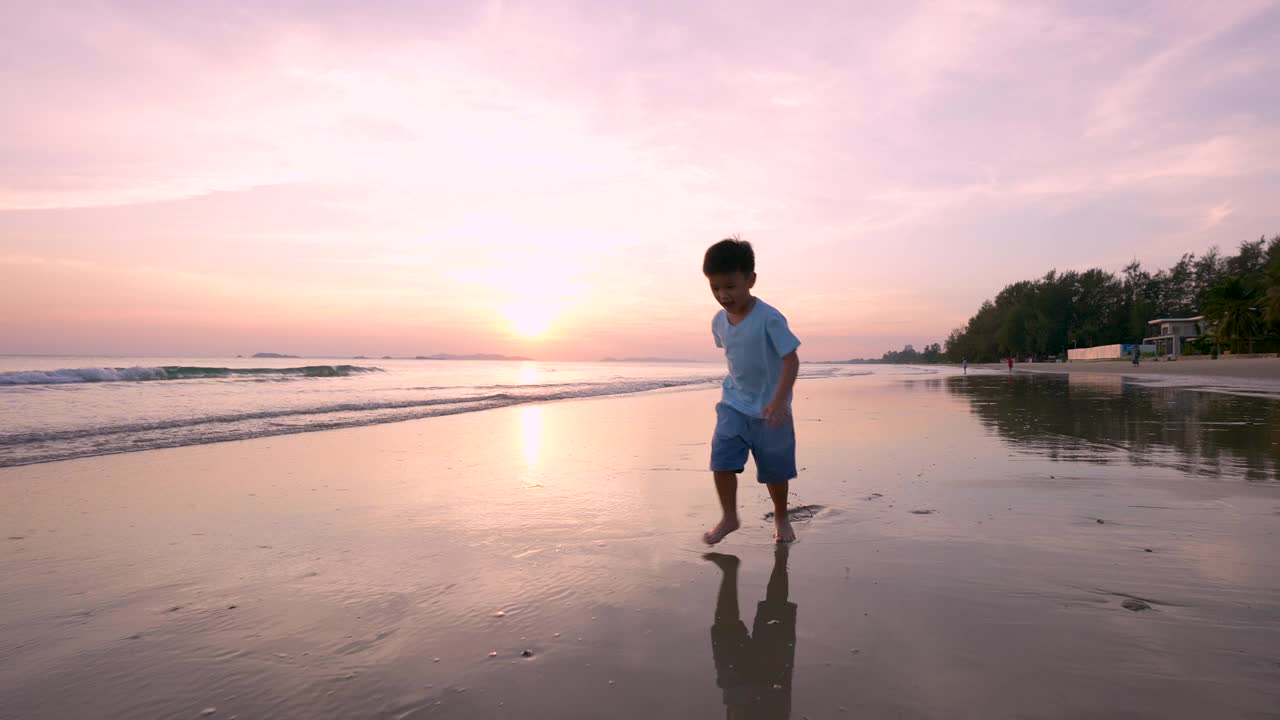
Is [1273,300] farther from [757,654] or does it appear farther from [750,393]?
[757,654]

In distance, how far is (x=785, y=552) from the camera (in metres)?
3.05

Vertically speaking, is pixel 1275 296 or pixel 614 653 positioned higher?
pixel 1275 296

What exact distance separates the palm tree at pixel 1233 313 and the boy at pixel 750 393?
55887mm

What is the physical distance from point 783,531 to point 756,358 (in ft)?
2.95

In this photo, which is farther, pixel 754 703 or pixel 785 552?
pixel 785 552

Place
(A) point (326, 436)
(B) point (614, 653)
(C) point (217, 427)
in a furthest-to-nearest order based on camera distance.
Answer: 1. (C) point (217, 427)
2. (A) point (326, 436)
3. (B) point (614, 653)

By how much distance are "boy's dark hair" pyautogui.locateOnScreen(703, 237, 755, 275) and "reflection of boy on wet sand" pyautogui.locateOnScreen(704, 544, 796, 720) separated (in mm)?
1504

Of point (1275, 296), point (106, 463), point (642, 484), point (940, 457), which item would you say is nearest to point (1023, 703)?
point (642, 484)

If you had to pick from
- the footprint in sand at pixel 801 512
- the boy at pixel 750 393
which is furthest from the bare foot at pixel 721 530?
the footprint in sand at pixel 801 512

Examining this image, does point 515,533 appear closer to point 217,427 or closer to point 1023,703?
point 1023,703

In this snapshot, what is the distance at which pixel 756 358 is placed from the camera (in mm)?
3445

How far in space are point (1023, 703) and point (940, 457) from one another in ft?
14.5

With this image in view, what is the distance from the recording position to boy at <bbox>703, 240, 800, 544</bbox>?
329 centimetres

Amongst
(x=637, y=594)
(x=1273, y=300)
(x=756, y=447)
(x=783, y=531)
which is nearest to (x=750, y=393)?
(x=756, y=447)
